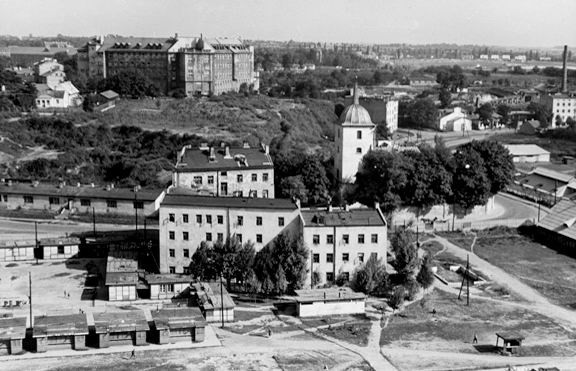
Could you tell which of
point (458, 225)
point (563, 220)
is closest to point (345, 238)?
point (458, 225)

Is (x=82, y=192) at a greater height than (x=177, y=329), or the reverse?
(x=82, y=192)

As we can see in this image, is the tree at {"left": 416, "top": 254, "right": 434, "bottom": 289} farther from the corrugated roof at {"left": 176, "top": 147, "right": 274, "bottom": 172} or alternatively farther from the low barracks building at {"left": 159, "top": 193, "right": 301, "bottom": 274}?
the corrugated roof at {"left": 176, "top": 147, "right": 274, "bottom": 172}

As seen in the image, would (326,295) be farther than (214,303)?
Yes

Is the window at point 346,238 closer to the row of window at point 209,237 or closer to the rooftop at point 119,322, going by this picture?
the row of window at point 209,237

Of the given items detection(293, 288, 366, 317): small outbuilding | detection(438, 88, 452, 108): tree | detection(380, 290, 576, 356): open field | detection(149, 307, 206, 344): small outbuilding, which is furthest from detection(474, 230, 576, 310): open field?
detection(438, 88, 452, 108): tree

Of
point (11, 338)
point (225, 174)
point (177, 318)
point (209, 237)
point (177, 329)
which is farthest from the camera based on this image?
point (225, 174)

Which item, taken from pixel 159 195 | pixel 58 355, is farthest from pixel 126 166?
pixel 58 355

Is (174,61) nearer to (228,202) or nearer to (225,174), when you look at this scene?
(225,174)

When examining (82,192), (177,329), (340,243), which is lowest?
(177,329)
